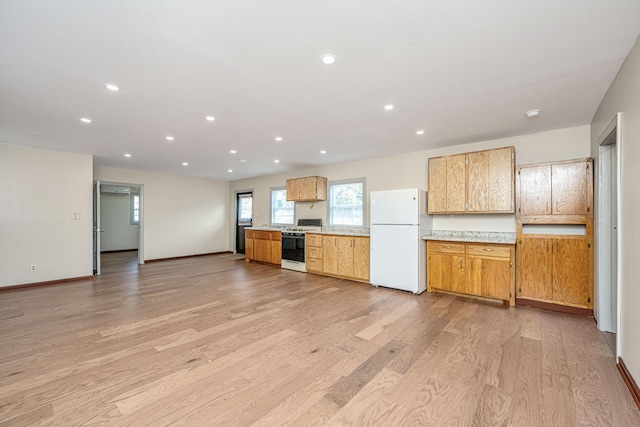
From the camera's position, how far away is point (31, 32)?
1810 millimetres

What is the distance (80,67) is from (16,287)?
4.70 meters

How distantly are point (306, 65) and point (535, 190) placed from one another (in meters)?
3.43

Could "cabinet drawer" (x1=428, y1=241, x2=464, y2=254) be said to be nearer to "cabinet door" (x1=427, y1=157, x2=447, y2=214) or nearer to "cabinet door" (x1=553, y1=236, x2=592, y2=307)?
"cabinet door" (x1=427, y1=157, x2=447, y2=214)

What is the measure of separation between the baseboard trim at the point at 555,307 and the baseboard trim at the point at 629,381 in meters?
1.38

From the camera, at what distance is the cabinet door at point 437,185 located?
4414mm

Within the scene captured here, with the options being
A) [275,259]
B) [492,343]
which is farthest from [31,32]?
[275,259]

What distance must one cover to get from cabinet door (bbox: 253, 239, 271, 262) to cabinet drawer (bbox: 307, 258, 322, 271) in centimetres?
148

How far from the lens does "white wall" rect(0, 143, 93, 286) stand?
4.63 m

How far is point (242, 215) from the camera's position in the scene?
8.98 m

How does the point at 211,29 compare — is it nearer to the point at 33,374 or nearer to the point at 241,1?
the point at 241,1

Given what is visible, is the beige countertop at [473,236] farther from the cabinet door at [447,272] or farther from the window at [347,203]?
the window at [347,203]

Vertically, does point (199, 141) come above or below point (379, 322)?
above

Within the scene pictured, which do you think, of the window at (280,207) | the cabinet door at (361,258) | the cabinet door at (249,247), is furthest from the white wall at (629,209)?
the cabinet door at (249,247)

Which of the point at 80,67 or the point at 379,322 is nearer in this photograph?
the point at 80,67
